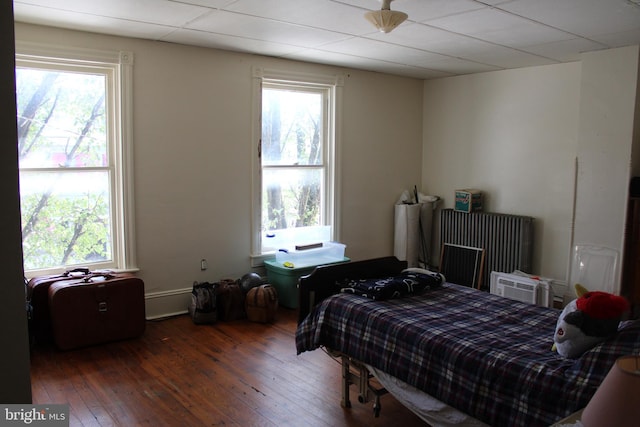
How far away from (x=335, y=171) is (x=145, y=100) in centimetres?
208

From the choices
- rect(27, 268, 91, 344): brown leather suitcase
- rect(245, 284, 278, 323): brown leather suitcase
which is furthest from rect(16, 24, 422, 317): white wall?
rect(27, 268, 91, 344): brown leather suitcase

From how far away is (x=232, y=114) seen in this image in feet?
15.5

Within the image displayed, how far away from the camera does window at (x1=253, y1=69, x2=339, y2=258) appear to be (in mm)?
5012

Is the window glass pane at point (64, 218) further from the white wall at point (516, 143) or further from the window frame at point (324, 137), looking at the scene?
the white wall at point (516, 143)

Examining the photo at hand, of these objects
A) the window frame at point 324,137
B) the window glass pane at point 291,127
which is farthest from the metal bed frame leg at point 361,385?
the window glass pane at point 291,127

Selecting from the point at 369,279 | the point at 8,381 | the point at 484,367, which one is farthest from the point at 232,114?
the point at 8,381

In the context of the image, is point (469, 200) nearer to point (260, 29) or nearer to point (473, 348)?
point (260, 29)

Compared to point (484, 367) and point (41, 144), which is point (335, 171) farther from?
point (484, 367)

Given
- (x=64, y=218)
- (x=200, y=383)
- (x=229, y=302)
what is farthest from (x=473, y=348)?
(x=64, y=218)

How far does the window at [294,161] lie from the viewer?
501cm

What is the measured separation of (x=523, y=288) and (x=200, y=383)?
10.0 ft

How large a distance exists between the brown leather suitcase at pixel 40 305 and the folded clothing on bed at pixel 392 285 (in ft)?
7.20

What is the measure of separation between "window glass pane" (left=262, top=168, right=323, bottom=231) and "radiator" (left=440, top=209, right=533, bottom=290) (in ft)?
5.09

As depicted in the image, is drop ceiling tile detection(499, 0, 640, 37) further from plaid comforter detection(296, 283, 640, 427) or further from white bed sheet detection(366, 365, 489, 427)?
white bed sheet detection(366, 365, 489, 427)
